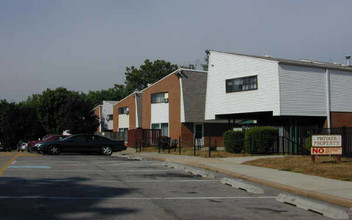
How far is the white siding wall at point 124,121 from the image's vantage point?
4836cm

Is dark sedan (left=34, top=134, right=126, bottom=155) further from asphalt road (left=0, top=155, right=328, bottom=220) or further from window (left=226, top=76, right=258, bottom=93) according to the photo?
asphalt road (left=0, top=155, right=328, bottom=220)

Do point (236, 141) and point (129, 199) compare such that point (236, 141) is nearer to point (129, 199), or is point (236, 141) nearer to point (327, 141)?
point (327, 141)

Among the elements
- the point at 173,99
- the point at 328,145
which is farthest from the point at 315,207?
the point at 173,99

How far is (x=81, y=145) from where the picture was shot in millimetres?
26562

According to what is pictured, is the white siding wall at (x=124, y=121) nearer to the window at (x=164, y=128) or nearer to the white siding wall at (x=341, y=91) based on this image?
the window at (x=164, y=128)

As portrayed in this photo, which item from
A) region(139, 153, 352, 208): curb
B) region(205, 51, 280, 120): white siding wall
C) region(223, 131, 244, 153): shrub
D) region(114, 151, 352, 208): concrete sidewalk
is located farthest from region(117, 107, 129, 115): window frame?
region(139, 153, 352, 208): curb

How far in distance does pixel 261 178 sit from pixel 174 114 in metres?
24.5

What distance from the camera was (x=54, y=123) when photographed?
52.4 metres

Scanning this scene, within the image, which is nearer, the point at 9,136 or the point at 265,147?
the point at 265,147

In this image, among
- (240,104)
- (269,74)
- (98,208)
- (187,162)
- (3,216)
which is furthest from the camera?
(240,104)

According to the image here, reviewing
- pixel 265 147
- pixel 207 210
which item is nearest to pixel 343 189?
pixel 207 210

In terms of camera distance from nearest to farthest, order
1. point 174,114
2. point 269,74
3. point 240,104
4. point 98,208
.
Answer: point 98,208, point 269,74, point 240,104, point 174,114

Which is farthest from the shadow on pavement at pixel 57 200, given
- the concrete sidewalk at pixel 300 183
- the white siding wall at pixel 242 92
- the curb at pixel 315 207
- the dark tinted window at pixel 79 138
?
the white siding wall at pixel 242 92

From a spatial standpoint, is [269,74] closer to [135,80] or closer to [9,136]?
[9,136]
